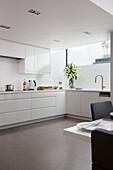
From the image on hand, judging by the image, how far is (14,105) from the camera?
4.14 m

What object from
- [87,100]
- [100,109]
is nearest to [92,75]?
[87,100]

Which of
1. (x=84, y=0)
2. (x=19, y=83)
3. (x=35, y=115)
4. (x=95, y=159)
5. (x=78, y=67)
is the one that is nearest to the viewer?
(x=95, y=159)

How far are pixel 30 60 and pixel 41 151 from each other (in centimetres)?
306

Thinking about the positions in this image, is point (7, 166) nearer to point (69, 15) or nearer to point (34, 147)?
point (34, 147)

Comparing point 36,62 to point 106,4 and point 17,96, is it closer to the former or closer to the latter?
point 17,96

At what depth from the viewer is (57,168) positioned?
6.91 ft

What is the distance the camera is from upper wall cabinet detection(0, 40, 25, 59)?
4.37m

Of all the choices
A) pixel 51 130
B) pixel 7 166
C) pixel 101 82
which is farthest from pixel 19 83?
pixel 7 166

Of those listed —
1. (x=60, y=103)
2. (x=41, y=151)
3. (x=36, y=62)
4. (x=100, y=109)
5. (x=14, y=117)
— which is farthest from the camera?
(x=60, y=103)

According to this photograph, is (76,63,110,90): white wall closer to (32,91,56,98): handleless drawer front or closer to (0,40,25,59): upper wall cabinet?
(32,91,56,98): handleless drawer front

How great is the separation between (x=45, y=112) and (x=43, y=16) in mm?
2813

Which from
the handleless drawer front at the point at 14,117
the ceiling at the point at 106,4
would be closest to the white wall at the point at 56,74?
the handleless drawer front at the point at 14,117

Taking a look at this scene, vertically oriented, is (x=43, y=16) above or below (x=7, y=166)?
above

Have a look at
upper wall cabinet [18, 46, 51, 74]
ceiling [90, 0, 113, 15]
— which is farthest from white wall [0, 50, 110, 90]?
ceiling [90, 0, 113, 15]
